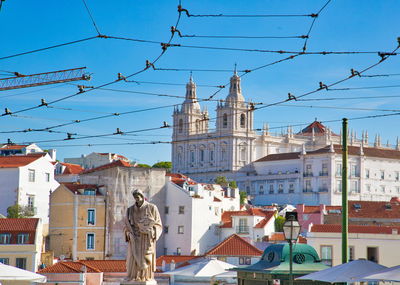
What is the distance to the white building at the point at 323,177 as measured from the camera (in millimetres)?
116188

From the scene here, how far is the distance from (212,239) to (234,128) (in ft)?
216

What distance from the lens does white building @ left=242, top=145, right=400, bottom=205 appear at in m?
116

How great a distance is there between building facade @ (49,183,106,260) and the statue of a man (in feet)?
152

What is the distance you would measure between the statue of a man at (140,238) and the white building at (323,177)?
99928mm

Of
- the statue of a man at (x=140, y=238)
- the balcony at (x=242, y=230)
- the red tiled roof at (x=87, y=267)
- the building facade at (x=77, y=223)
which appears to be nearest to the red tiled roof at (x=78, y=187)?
the building facade at (x=77, y=223)

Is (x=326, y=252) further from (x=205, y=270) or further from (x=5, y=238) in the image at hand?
(x=5, y=238)

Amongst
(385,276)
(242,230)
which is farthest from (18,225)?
(385,276)

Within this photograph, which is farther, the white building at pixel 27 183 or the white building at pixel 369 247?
the white building at pixel 27 183

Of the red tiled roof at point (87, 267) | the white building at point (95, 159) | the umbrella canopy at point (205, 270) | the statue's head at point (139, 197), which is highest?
the white building at point (95, 159)

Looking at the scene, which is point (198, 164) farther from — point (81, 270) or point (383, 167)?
point (81, 270)

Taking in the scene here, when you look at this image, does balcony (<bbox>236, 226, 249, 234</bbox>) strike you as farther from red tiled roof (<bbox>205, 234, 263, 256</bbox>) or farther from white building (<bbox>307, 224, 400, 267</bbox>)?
white building (<bbox>307, 224, 400, 267</bbox>)

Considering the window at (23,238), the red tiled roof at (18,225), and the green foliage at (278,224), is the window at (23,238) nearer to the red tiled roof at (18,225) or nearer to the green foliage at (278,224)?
the red tiled roof at (18,225)

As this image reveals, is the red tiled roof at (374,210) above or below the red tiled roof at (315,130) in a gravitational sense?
below

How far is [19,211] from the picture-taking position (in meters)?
67.0
